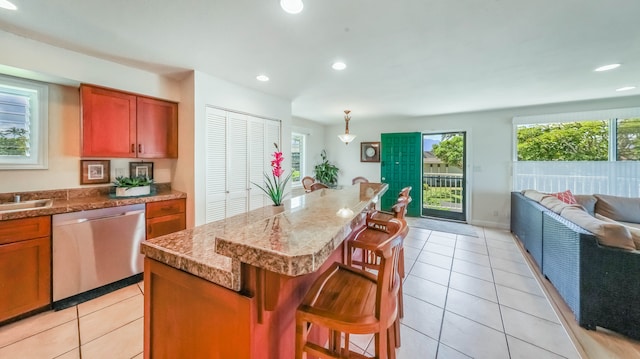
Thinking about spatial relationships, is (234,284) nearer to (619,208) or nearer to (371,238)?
(371,238)

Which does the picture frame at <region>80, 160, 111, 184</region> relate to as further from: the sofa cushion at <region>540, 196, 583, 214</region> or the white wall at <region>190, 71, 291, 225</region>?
the sofa cushion at <region>540, 196, 583, 214</region>

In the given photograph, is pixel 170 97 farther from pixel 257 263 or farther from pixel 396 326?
pixel 396 326

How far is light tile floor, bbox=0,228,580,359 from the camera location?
1629 millimetres

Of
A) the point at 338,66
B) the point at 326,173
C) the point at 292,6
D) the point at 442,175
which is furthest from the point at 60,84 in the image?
the point at 442,175

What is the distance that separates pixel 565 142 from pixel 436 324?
176 inches

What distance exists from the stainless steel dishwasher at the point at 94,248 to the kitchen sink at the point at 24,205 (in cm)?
32

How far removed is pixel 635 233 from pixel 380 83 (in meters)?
2.71

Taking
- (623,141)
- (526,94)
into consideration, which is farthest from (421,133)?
(623,141)

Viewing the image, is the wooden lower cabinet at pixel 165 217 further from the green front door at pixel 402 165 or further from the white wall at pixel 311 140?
the green front door at pixel 402 165

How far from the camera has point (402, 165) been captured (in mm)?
5570

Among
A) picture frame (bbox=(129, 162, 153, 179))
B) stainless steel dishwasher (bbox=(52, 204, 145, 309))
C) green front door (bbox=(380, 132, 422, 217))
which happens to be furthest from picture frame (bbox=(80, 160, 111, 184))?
green front door (bbox=(380, 132, 422, 217))

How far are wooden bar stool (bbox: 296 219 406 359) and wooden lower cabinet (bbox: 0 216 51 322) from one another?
96.3 inches

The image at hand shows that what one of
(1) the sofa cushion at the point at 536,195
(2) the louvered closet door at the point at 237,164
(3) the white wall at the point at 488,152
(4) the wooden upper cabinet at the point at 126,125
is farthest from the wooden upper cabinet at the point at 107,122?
(1) the sofa cushion at the point at 536,195

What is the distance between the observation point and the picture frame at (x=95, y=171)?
2.59 meters
